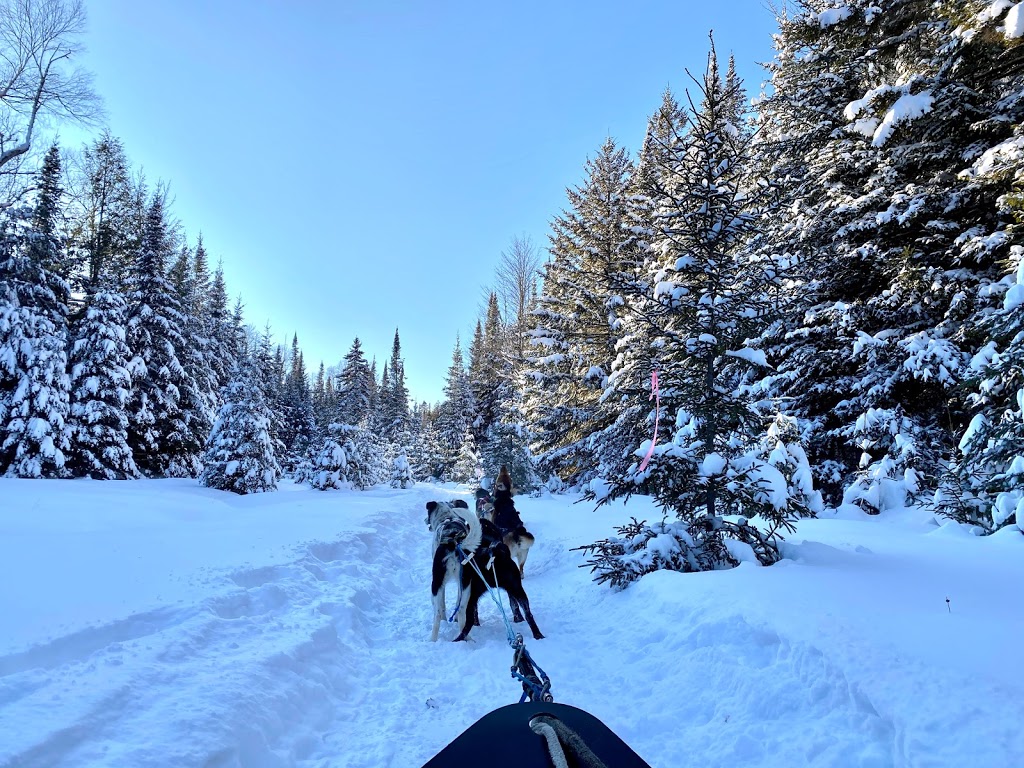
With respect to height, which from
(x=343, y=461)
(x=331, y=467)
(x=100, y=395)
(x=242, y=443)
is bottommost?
(x=331, y=467)

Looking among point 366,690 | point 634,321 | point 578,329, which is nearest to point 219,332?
point 578,329

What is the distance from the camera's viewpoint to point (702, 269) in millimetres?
6656

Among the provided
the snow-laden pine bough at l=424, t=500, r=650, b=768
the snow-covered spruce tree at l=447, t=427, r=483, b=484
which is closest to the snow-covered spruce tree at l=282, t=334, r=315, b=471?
the snow-covered spruce tree at l=447, t=427, r=483, b=484

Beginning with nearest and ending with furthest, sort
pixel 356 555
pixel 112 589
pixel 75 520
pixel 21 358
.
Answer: pixel 112 589
pixel 75 520
pixel 356 555
pixel 21 358

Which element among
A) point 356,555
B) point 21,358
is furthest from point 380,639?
point 21,358

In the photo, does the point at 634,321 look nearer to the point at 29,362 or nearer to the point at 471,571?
the point at 471,571

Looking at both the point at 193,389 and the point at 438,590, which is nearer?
the point at 438,590

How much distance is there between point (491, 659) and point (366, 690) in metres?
1.20

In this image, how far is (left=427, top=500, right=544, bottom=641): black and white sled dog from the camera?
5.23 metres

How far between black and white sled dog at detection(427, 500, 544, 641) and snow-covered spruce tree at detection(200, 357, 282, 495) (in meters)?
14.7

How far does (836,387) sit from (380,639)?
1049cm

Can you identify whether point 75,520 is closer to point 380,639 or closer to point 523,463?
point 380,639

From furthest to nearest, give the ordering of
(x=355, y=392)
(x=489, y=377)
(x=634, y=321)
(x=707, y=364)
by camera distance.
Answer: (x=489, y=377) < (x=355, y=392) < (x=634, y=321) < (x=707, y=364)

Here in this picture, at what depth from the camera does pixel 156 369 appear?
730 inches
